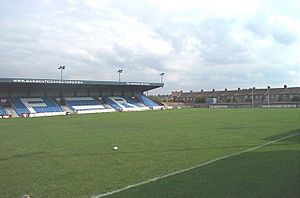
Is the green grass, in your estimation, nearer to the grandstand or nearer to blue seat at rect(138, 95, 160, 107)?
the grandstand

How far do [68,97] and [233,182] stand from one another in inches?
2917

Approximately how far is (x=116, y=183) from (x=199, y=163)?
321 cm

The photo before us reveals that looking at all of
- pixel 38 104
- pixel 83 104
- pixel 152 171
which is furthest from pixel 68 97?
pixel 152 171

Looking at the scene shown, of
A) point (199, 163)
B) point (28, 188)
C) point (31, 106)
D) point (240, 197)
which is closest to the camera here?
point (240, 197)

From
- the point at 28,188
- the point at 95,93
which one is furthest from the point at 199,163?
the point at 95,93

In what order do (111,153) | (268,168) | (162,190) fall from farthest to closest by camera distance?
(111,153) < (268,168) < (162,190)

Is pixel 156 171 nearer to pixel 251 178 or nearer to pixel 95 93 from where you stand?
pixel 251 178

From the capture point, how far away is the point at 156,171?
→ 9812mm

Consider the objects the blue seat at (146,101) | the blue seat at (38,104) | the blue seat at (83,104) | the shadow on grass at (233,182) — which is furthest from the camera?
the blue seat at (146,101)

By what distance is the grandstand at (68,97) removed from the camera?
6588 cm

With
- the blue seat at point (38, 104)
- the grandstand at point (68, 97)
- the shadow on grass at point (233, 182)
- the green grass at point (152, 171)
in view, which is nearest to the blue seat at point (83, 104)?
the grandstand at point (68, 97)

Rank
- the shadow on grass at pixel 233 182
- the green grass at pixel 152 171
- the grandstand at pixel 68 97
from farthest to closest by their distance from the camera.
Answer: the grandstand at pixel 68 97 → the green grass at pixel 152 171 → the shadow on grass at pixel 233 182

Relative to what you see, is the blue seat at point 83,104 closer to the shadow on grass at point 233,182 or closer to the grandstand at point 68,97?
the grandstand at point 68,97

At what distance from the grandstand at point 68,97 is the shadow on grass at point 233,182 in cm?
5592
